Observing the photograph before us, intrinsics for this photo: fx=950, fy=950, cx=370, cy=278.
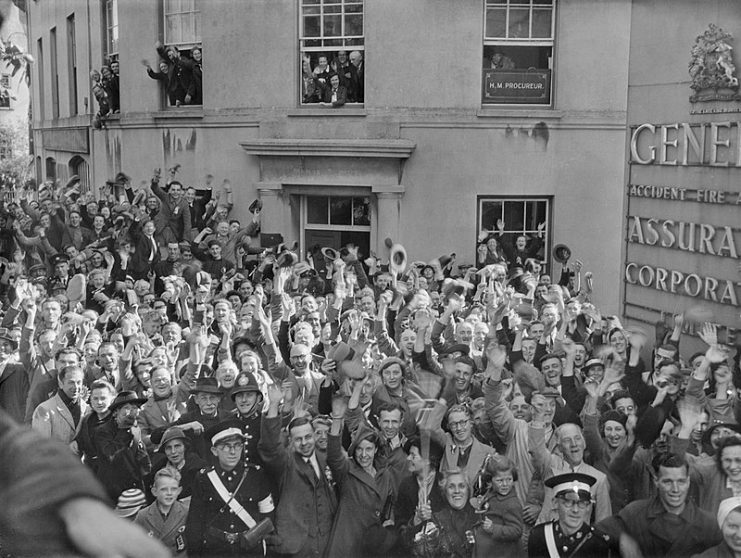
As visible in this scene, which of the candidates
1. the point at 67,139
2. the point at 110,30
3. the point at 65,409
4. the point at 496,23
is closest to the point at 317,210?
the point at 496,23

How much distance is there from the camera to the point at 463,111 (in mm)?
13164

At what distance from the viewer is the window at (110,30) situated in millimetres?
15742

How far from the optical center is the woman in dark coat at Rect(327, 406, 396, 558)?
531 centimetres

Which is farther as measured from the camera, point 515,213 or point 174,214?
point 515,213

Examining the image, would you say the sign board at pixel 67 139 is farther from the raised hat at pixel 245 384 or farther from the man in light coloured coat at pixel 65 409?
the raised hat at pixel 245 384

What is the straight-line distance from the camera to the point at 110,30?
16.1 meters

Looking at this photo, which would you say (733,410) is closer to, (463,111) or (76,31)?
(463,111)

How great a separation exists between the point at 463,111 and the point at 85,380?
7.83m

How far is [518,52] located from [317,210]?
3.61m

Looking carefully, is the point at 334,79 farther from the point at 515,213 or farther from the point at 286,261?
the point at 286,261

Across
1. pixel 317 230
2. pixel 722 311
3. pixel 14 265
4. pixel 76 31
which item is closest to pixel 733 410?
pixel 722 311

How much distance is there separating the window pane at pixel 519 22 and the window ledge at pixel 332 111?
2340mm

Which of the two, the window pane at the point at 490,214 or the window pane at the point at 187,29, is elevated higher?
the window pane at the point at 187,29

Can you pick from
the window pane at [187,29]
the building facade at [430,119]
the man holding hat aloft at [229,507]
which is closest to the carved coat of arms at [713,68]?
the building facade at [430,119]
